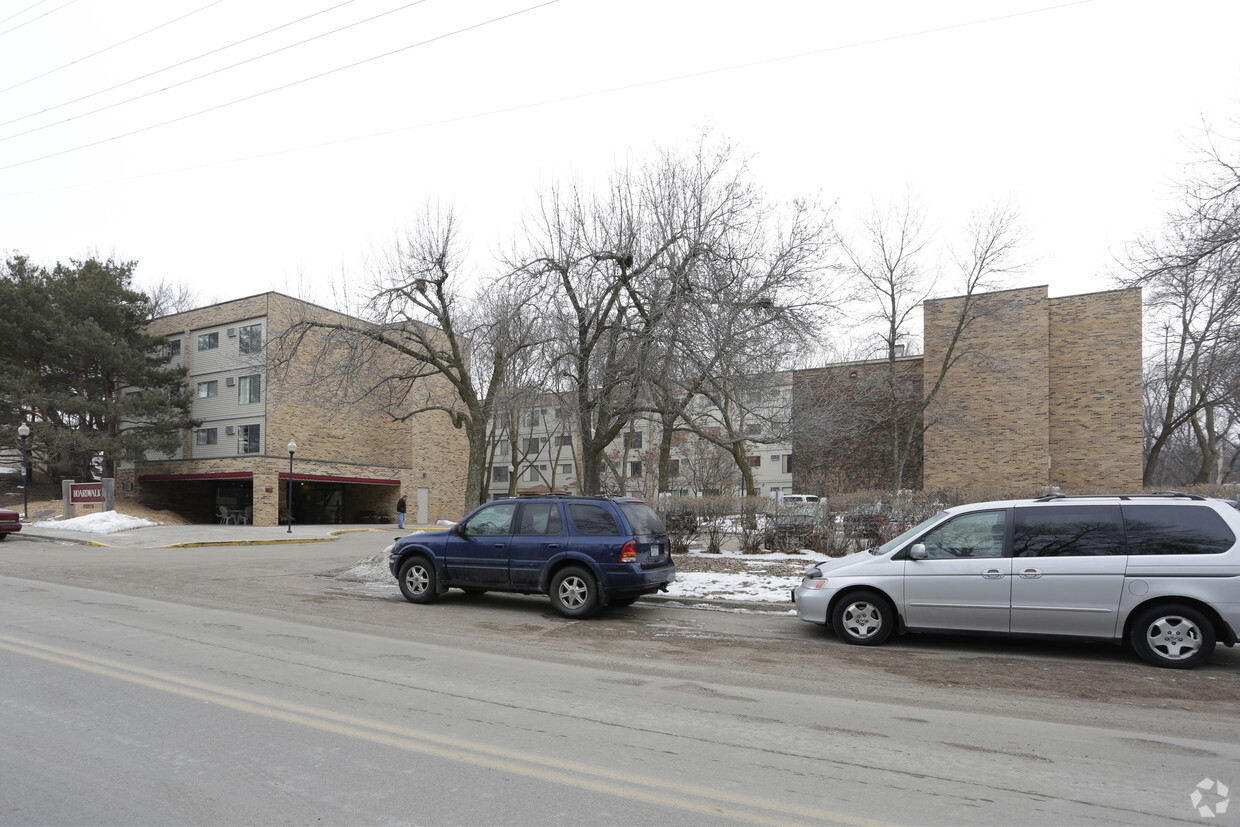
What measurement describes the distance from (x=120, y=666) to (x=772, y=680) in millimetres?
5899

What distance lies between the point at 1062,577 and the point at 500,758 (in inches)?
254

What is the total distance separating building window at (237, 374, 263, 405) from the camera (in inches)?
1484

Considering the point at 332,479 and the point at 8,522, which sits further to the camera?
the point at 332,479

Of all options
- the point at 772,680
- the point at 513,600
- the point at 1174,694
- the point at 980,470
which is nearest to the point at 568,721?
the point at 772,680

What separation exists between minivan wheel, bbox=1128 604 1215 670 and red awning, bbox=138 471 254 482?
37832mm

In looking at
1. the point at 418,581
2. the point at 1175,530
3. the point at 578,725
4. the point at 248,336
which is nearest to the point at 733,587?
the point at 418,581

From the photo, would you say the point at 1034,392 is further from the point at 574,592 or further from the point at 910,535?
the point at 574,592

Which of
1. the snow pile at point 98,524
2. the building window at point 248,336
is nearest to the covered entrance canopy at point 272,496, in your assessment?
the building window at point 248,336

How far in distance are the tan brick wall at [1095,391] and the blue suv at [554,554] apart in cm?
3050

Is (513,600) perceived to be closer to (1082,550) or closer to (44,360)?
(1082,550)

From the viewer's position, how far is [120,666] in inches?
263

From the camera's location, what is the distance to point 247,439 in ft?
125

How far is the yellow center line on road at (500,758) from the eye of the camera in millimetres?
3846

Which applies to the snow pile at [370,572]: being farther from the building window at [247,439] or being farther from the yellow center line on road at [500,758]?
the building window at [247,439]
